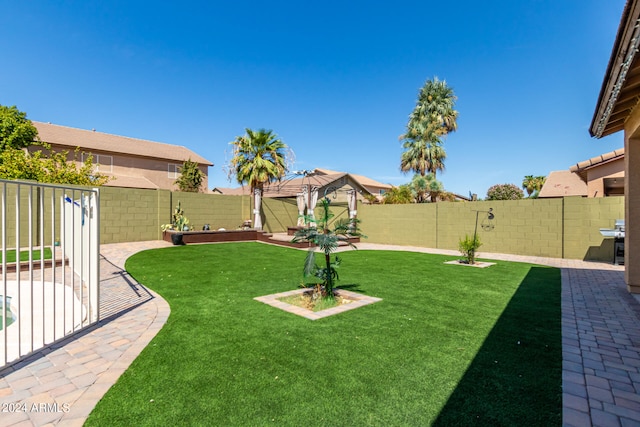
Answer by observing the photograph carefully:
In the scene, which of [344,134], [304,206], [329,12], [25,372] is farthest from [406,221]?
[25,372]

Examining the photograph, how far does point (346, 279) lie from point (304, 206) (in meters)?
10.0

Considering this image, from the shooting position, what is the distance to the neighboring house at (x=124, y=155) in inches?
931

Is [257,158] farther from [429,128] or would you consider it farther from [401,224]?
[429,128]

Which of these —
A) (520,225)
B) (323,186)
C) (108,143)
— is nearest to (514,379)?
(520,225)

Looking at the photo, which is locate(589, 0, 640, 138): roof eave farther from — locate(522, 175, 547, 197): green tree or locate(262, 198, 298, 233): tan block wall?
locate(522, 175, 547, 197): green tree

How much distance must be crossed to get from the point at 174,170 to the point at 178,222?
1621cm

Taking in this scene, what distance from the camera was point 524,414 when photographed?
2252 millimetres

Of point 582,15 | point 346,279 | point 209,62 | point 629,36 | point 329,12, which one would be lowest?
point 346,279

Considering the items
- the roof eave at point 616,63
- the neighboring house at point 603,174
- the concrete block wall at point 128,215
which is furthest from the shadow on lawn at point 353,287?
the neighboring house at point 603,174

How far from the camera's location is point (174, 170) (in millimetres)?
28500

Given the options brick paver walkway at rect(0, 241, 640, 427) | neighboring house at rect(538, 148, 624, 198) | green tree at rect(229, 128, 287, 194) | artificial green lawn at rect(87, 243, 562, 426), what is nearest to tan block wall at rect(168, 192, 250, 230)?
green tree at rect(229, 128, 287, 194)

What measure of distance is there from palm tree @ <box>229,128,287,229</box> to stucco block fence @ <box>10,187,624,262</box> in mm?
1423

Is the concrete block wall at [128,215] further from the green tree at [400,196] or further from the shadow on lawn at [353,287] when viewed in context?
the green tree at [400,196]

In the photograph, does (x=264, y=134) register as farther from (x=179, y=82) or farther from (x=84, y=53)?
(x=84, y=53)
